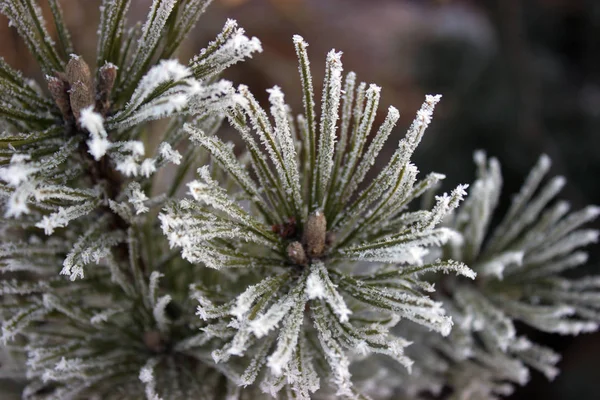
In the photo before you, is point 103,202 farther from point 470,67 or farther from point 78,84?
point 470,67

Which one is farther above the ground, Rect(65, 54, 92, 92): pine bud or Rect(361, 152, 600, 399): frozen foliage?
Rect(65, 54, 92, 92): pine bud

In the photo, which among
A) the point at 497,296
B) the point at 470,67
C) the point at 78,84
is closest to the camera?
the point at 78,84

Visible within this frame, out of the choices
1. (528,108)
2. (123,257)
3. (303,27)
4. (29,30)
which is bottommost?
(123,257)

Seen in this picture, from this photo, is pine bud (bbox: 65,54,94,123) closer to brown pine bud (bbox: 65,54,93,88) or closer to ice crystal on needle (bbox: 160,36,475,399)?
brown pine bud (bbox: 65,54,93,88)

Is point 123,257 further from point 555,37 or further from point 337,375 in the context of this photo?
point 555,37

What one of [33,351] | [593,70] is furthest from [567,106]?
[33,351]

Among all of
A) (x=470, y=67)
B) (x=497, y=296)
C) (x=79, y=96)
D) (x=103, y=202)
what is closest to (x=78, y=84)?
(x=79, y=96)

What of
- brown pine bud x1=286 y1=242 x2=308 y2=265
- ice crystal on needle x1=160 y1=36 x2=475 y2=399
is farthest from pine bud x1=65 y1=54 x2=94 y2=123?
brown pine bud x1=286 y1=242 x2=308 y2=265
